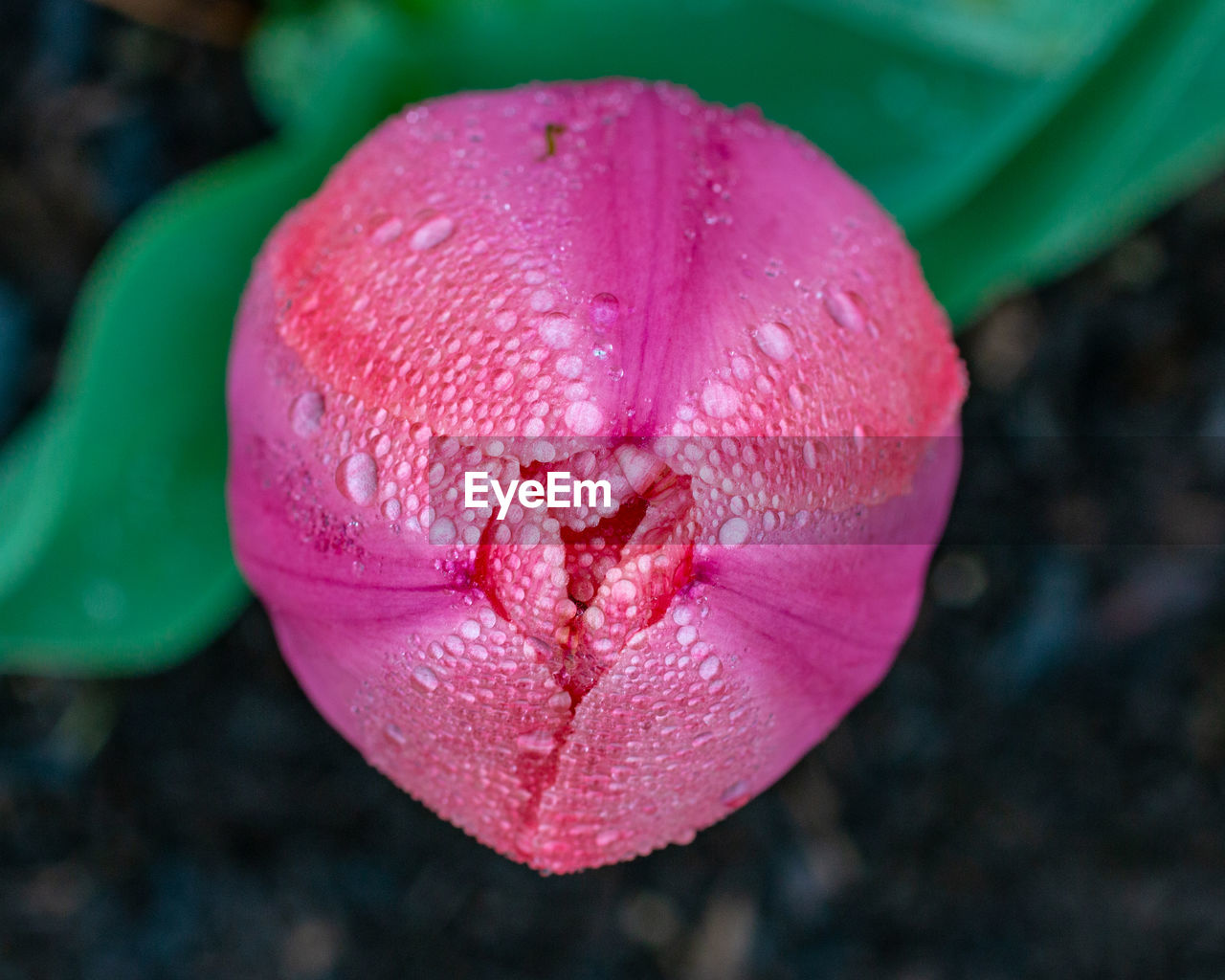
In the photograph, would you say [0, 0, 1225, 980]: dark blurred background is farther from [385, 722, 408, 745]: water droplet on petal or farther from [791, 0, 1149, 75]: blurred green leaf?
[385, 722, 408, 745]: water droplet on petal

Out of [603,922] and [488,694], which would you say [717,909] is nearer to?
[603,922]

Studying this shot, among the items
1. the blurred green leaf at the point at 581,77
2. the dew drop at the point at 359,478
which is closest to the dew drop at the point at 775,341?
the dew drop at the point at 359,478

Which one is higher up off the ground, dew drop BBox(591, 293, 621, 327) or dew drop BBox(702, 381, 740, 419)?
dew drop BBox(591, 293, 621, 327)

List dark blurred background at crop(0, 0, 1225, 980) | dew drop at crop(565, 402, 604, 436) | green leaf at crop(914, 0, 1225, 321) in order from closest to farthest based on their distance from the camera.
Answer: dew drop at crop(565, 402, 604, 436) < green leaf at crop(914, 0, 1225, 321) < dark blurred background at crop(0, 0, 1225, 980)

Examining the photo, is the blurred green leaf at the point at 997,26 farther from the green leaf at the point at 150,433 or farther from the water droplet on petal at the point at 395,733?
the water droplet on petal at the point at 395,733

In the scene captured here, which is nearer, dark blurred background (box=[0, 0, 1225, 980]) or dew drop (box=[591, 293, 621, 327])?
dew drop (box=[591, 293, 621, 327])

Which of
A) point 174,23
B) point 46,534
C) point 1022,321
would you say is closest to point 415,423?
point 46,534

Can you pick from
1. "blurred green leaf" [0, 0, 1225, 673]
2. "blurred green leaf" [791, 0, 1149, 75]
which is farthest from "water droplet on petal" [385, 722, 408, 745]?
"blurred green leaf" [791, 0, 1149, 75]
